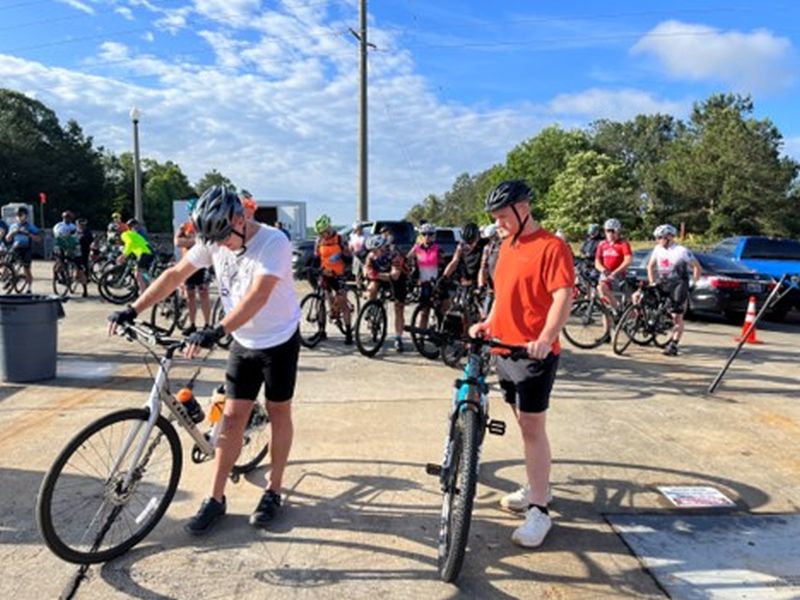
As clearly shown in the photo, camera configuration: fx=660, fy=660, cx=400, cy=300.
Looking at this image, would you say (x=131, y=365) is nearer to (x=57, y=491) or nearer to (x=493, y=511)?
(x=57, y=491)

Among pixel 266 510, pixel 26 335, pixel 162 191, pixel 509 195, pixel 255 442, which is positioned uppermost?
pixel 162 191

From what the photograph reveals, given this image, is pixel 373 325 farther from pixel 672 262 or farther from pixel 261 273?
pixel 261 273

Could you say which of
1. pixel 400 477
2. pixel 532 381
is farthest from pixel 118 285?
pixel 532 381

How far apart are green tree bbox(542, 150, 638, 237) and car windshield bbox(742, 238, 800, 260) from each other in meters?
52.5

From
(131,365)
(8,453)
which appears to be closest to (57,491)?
(8,453)

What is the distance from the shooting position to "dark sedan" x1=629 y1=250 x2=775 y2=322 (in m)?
12.7

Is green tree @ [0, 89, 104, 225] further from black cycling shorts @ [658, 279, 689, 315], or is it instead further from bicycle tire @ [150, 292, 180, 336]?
black cycling shorts @ [658, 279, 689, 315]

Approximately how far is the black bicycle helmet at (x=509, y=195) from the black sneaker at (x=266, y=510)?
206 cm

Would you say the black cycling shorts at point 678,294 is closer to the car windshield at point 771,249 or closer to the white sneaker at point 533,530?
the white sneaker at point 533,530

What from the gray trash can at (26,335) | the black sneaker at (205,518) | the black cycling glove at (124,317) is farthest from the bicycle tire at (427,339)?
the black cycling glove at (124,317)

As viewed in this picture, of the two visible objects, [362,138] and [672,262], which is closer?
[672,262]

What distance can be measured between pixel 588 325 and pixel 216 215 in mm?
7552

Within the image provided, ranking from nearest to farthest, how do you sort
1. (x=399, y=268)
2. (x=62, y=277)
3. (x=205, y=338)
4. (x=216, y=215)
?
(x=205, y=338)
(x=216, y=215)
(x=399, y=268)
(x=62, y=277)

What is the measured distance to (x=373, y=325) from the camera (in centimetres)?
870
